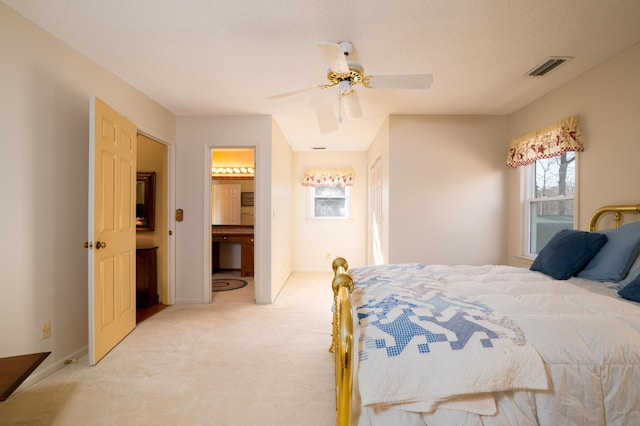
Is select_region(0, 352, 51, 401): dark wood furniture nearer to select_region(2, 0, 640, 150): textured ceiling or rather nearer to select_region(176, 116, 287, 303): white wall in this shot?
select_region(2, 0, 640, 150): textured ceiling

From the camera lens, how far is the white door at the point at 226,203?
6.25 meters

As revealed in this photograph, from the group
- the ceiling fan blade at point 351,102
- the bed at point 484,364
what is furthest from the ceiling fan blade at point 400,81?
the bed at point 484,364

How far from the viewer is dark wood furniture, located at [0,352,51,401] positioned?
140cm

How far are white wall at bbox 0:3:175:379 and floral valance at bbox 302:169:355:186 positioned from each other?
389 centimetres

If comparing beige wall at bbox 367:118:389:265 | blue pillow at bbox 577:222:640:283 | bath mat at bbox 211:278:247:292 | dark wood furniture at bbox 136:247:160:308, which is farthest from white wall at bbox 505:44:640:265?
dark wood furniture at bbox 136:247:160:308

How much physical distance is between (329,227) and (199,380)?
14.3ft

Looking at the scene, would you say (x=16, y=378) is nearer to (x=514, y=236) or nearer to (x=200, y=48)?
(x=200, y=48)

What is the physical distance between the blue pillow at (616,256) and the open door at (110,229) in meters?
3.52

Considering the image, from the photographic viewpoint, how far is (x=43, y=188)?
2264 millimetres

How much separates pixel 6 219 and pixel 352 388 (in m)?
2.31

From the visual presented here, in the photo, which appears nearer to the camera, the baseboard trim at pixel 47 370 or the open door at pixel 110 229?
the baseboard trim at pixel 47 370

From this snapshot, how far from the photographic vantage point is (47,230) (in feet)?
7.55

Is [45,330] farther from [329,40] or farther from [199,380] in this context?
[329,40]

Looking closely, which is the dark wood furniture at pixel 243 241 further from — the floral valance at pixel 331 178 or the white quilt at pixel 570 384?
the white quilt at pixel 570 384
